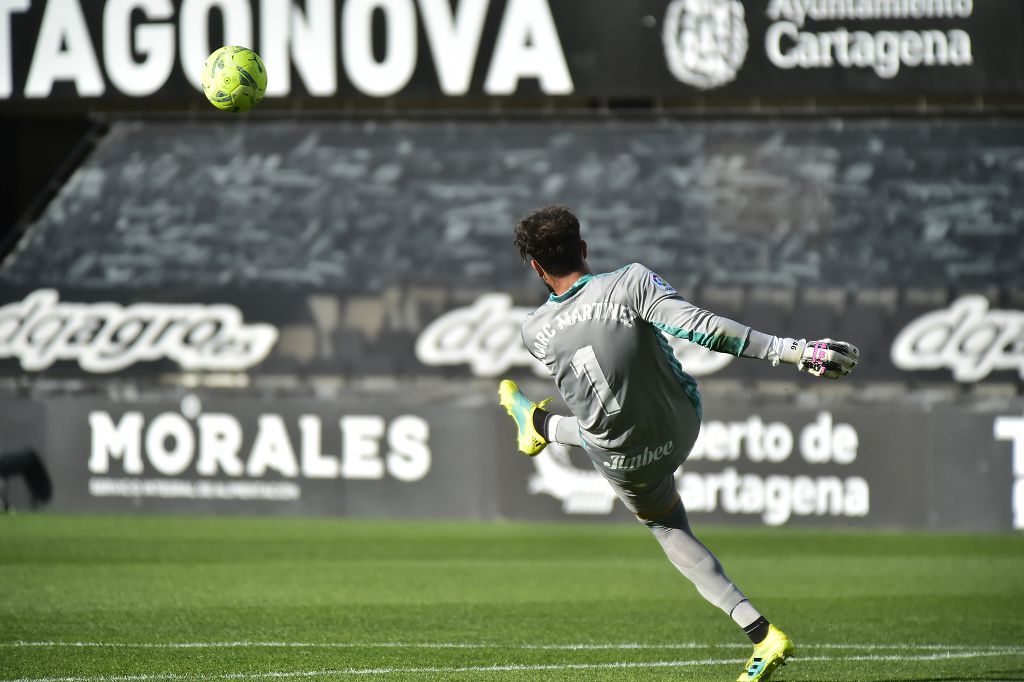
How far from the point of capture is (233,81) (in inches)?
420

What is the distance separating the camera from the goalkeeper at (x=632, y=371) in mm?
6195

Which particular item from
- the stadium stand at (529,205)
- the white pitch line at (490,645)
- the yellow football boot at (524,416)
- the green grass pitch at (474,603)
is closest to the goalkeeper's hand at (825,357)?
the yellow football boot at (524,416)

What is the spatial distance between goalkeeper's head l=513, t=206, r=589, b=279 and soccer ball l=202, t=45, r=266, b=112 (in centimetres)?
502

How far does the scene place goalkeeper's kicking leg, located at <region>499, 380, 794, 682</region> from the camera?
6.30m

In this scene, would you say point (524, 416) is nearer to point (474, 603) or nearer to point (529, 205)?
point (474, 603)

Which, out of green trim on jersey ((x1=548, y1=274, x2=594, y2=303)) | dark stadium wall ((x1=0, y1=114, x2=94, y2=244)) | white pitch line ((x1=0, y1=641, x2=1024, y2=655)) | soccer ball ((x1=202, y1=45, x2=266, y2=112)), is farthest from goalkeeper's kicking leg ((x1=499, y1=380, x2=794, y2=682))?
dark stadium wall ((x1=0, y1=114, x2=94, y2=244))

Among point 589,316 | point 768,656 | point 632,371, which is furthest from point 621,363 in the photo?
point 768,656

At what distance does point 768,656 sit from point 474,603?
11.0 feet

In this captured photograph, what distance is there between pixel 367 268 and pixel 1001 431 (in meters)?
7.06

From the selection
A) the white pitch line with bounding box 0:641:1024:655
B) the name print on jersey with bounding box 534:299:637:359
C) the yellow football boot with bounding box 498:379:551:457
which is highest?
the name print on jersey with bounding box 534:299:637:359

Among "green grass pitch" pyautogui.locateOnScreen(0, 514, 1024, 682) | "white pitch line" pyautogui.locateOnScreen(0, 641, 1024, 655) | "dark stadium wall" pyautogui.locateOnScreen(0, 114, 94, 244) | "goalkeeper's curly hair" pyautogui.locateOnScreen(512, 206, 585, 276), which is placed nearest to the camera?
"goalkeeper's curly hair" pyautogui.locateOnScreen(512, 206, 585, 276)

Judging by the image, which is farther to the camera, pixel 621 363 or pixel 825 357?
pixel 621 363

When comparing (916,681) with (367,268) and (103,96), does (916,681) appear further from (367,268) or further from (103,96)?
(103,96)

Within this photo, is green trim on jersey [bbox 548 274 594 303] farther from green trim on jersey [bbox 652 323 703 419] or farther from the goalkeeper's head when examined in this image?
green trim on jersey [bbox 652 323 703 419]
